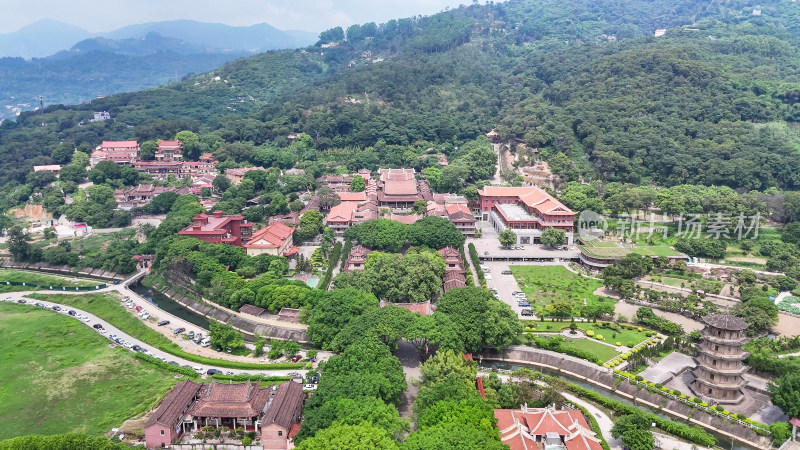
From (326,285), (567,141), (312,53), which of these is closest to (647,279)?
(326,285)

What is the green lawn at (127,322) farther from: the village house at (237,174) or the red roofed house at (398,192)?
the red roofed house at (398,192)

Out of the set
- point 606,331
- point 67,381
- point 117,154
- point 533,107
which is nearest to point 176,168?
point 117,154

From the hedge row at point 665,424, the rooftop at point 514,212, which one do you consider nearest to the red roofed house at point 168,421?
the hedge row at point 665,424

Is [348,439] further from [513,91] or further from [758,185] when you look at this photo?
[513,91]

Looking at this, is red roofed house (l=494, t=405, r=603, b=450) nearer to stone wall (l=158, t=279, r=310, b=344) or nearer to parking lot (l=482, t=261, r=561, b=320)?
parking lot (l=482, t=261, r=561, b=320)

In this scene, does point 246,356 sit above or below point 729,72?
below

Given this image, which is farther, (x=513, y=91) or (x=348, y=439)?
(x=513, y=91)
